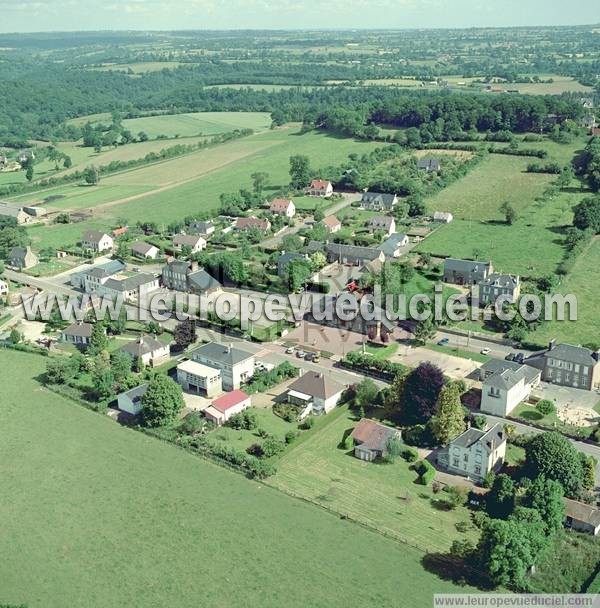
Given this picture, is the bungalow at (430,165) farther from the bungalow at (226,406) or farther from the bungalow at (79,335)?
the bungalow at (226,406)

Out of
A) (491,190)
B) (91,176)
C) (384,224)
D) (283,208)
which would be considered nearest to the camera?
(384,224)

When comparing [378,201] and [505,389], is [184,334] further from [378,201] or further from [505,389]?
[378,201]

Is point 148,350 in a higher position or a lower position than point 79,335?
higher

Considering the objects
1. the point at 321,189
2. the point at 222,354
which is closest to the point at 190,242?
the point at 321,189

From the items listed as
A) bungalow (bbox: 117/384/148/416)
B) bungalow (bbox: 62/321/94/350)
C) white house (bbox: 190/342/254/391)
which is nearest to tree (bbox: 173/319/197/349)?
white house (bbox: 190/342/254/391)

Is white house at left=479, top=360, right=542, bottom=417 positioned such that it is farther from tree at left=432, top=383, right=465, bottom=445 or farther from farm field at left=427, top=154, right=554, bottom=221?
farm field at left=427, top=154, right=554, bottom=221

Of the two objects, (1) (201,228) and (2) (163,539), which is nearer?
(2) (163,539)

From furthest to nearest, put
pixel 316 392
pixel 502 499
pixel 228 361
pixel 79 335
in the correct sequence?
pixel 79 335, pixel 228 361, pixel 316 392, pixel 502 499
